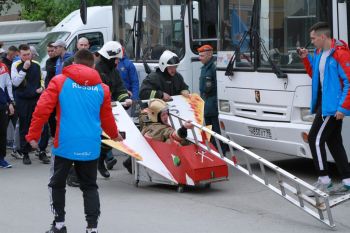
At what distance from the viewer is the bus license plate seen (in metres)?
11.0

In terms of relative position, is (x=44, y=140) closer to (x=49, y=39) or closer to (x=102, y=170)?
(x=102, y=170)

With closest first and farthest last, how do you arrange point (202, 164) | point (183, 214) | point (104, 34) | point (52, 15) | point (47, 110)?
point (47, 110) < point (183, 214) < point (202, 164) < point (104, 34) < point (52, 15)

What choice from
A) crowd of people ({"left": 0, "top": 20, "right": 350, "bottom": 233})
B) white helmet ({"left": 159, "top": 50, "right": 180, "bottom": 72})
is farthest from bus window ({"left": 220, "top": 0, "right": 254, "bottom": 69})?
white helmet ({"left": 159, "top": 50, "right": 180, "bottom": 72})

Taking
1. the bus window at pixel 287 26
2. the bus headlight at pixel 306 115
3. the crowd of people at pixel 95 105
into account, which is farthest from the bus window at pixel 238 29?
the bus headlight at pixel 306 115

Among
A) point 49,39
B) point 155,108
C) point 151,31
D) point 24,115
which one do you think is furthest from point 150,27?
point 49,39

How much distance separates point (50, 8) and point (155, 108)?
16903 millimetres

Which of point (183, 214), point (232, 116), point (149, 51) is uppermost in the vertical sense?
point (149, 51)

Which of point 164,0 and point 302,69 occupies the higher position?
point 164,0

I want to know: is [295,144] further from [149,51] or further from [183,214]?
[149,51]

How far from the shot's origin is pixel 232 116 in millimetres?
11781

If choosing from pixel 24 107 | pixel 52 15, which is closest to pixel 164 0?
pixel 24 107

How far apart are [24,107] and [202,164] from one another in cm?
453

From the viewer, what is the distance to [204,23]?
1379 centimetres

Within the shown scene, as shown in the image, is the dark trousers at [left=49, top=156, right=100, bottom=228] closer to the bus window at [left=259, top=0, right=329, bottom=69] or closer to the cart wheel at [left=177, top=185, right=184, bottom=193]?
the cart wheel at [left=177, top=185, right=184, bottom=193]
